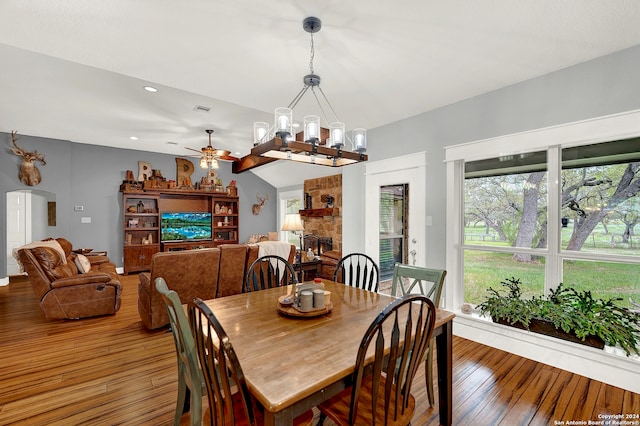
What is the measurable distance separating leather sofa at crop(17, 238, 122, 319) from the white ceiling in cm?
204

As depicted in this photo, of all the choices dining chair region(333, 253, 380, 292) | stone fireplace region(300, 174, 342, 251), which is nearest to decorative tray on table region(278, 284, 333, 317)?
dining chair region(333, 253, 380, 292)

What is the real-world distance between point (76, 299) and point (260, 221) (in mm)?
5144

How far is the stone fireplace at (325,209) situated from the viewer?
6.18 meters

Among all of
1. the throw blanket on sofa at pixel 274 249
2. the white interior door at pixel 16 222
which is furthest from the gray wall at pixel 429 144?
the white interior door at pixel 16 222

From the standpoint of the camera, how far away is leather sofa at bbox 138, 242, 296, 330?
313cm

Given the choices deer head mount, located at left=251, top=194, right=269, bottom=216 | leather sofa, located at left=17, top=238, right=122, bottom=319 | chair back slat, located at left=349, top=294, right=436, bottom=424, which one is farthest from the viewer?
deer head mount, located at left=251, top=194, right=269, bottom=216

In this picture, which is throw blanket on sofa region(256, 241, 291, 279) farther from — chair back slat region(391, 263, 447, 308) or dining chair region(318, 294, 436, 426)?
dining chair region(318, 294, 436, 426)

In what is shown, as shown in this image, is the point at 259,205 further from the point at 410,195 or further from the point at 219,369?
the point at 219,369

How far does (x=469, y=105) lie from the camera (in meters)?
3.25

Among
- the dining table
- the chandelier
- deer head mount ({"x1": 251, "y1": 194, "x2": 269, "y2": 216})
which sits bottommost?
the dining table

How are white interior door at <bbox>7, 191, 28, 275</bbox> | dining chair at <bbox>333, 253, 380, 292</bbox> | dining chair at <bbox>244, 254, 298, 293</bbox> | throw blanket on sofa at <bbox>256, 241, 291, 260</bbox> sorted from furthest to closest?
white interior door at <bbox>7, 191, 28, 275</bbox>, throw blanket on sofa at <bbox>256, 241, 291, 260</bbox>, dining chair at <bbox>333, 253, 380, 292</bbox>, dining chair at <bbox>244, 254, 298, 293</bbox>

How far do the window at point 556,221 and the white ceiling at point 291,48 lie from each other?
895mm

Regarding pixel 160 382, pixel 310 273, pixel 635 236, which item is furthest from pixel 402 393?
pixel 310 273

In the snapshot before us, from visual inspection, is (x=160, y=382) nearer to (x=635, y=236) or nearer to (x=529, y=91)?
(x=635, y=236)
